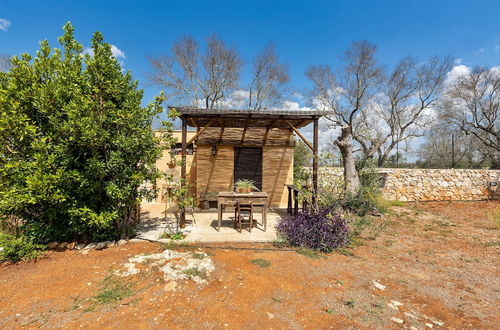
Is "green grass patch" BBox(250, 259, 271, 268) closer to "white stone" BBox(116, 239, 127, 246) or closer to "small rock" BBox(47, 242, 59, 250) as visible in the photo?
"white stone" BBox(116, 239, 127, 246)

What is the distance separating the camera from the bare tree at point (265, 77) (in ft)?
53.2

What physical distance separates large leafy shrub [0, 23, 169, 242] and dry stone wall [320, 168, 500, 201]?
835cm

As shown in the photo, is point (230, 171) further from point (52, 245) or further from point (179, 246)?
point (52, 245)

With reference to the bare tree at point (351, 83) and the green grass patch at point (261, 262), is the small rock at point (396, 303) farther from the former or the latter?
the bare tree at point (351, 83)

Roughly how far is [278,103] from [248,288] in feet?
51.1

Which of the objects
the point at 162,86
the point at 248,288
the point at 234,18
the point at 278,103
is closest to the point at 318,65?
the point at 278,103

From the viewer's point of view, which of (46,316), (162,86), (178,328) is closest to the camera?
(178,328)

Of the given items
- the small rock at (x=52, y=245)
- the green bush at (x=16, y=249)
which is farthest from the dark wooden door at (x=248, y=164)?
the green bush at (x=16, y=249)

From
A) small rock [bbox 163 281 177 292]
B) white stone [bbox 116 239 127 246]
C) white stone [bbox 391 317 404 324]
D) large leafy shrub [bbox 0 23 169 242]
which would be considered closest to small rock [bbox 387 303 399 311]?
white stone [bbox 391 317 404 324]

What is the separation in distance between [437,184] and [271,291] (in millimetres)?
11286

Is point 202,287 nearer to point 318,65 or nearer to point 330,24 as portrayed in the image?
point 330,24

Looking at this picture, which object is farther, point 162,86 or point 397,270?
point 162,86

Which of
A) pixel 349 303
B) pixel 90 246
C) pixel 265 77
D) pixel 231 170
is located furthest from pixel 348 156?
pixel 265 77

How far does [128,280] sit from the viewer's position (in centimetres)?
288
